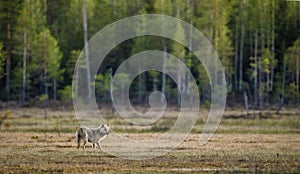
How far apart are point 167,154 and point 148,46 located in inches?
1811

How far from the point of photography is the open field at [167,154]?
20.5 meters

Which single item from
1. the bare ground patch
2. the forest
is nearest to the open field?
the bare ground patch

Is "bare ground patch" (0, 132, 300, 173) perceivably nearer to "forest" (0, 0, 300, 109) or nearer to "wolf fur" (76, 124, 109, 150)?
"wolf fur" (76, 124, 109, 150)

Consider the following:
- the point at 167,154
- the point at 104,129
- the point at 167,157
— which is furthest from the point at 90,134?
the point at 167,157

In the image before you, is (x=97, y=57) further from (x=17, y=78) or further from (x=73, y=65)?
(x=17, y=78)

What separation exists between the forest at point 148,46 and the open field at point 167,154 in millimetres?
22123

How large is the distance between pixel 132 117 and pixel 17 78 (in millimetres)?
19812

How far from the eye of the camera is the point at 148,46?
70.3 m

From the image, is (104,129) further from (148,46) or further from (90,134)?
(148,46)

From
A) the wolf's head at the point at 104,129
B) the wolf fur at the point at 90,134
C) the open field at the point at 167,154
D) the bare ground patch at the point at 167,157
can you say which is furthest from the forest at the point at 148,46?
the wolf fur at the point at 90,134

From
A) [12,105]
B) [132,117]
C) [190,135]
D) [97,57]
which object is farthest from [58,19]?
[190,135]

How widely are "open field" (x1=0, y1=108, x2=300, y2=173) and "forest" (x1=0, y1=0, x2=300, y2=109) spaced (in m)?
22.1

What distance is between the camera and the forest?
2488 inches

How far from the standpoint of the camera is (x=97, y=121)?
42.6m
